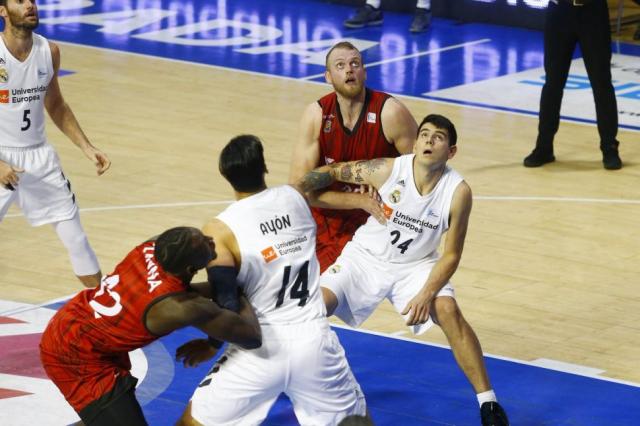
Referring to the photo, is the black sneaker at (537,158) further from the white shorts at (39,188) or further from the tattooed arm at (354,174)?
the white shorts at (39,188)

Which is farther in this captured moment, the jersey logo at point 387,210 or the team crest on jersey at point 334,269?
the team crest on jersey at point 334,269

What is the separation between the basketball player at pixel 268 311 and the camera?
6.20m

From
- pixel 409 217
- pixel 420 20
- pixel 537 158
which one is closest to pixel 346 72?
pixel 409 217

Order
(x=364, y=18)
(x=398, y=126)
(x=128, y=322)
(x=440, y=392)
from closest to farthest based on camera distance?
1. (x=128, y=322)
2. (x=440, y=392)
3. (x=398, y=126)
4. (x=364, y=18)

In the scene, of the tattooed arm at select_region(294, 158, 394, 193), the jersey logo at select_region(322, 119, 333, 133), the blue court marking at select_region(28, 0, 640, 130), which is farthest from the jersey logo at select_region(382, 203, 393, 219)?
the blue court marking at select_region(28, 0, 640, 130)

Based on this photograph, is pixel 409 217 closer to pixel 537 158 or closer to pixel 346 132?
pixel 346 132

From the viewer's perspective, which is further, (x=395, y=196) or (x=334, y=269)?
(x=334, y=269)

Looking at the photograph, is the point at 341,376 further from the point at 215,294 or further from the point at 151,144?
the point at 151,144

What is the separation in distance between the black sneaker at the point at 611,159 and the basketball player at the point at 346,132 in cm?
523

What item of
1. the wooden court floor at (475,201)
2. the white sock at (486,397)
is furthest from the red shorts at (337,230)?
the white sock at (486,397)

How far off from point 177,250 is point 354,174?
2.04m

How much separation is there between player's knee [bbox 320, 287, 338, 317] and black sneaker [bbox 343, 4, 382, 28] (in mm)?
12405

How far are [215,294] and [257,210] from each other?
0.43m

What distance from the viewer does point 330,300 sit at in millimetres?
7555
